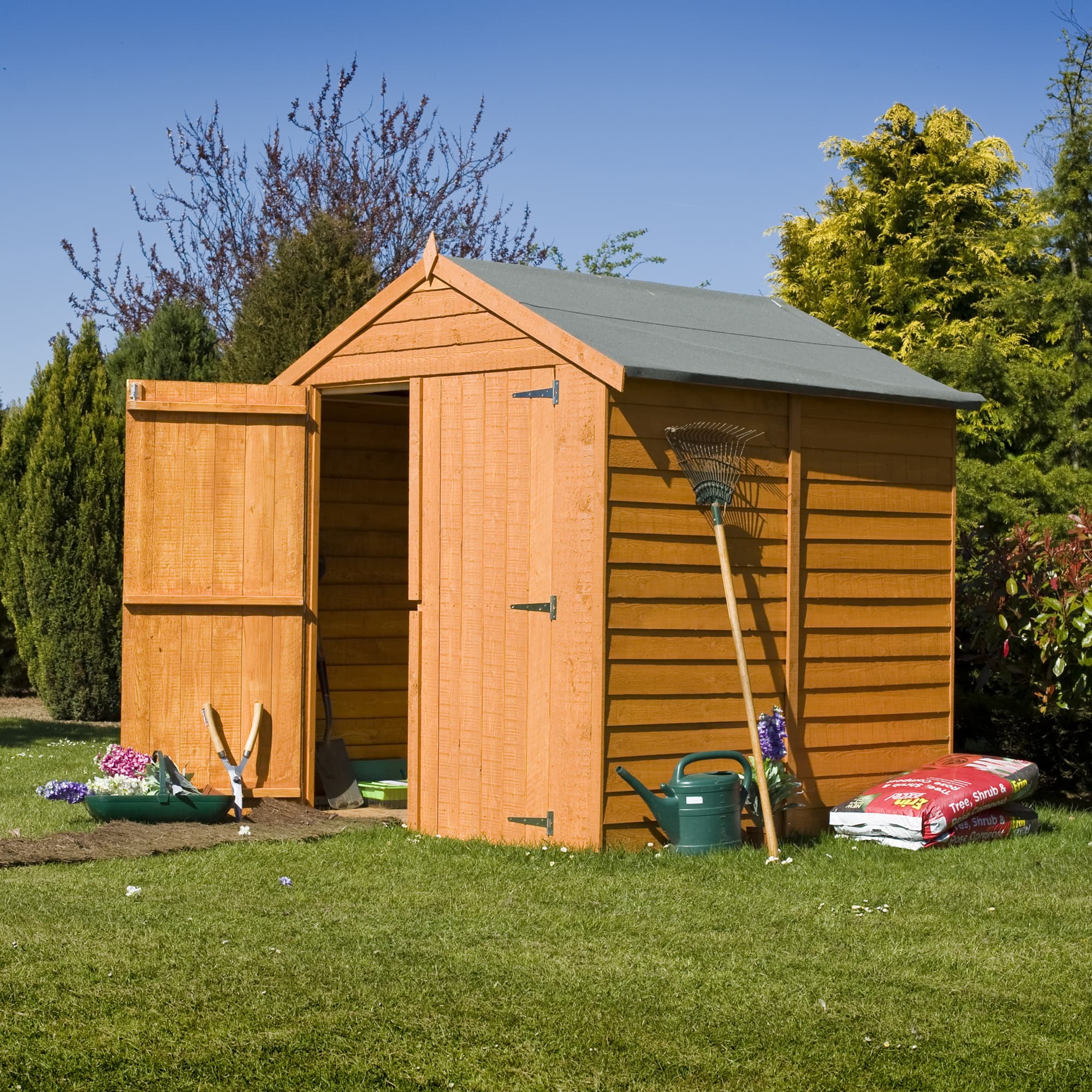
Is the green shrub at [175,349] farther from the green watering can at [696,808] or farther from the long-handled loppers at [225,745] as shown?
the green watering can at [696,808]

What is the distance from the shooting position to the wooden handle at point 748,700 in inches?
274

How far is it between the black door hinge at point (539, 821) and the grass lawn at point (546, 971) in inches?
8.8

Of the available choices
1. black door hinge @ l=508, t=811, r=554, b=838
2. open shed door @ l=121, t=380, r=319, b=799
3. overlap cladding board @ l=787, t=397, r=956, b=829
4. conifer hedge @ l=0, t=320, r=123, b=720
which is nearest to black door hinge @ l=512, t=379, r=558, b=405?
overlap cladding board @ l=787, t=397, r=956, b=829

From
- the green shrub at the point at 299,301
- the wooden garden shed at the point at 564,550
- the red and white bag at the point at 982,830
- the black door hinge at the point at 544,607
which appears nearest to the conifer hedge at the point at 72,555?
the green shrub at the point at 299,301

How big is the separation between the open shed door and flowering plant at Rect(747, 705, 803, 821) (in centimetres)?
268

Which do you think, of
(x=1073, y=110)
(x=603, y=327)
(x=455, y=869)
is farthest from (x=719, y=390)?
(x=1073, y=110)

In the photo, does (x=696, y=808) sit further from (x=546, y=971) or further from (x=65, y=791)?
(x=65, y=791)

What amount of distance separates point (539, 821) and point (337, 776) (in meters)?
2.19

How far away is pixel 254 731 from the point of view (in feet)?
27.1

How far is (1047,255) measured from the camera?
19062 millimetres

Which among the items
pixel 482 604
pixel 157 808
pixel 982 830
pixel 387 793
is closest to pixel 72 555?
pixel 387 793

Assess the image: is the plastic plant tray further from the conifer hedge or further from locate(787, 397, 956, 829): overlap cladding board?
the conifer hedge

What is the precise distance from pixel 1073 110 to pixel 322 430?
1218cm

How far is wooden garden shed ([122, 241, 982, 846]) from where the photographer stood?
7.09 meters
